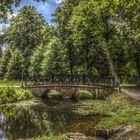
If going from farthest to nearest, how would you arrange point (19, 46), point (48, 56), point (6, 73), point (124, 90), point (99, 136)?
1. point (19, 46)
2. point (6, 73)
3. point (48, 56)
4. point (124, 90)
5. point (99, 136)

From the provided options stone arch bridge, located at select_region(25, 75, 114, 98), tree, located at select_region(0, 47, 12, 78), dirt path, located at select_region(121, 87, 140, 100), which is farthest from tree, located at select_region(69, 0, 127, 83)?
tree, located at select_region(0, 47, 12, 78)

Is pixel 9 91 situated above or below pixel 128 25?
below

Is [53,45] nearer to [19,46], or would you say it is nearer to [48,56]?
[48,56]

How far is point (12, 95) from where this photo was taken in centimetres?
4747

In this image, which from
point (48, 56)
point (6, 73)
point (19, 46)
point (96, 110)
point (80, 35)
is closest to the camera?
point (96, 110)

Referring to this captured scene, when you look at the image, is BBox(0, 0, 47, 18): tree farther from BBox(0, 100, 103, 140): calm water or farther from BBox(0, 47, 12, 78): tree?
BBox(0, 47, 12, 78): tree

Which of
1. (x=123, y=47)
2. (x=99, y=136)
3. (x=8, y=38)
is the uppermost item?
(x=8, y=38)

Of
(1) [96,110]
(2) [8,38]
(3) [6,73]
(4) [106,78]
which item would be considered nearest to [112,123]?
(1) [96,110]

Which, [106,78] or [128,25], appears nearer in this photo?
[128,25]

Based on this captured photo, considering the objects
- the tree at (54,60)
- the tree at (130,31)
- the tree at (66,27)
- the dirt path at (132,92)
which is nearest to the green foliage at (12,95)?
the tree at (66,27)

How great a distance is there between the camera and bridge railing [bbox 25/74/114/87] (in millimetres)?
49309

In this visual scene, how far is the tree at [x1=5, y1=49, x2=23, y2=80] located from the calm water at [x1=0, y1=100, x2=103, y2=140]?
111ft

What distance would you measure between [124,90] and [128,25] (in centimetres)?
745

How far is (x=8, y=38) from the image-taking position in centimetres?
8888
